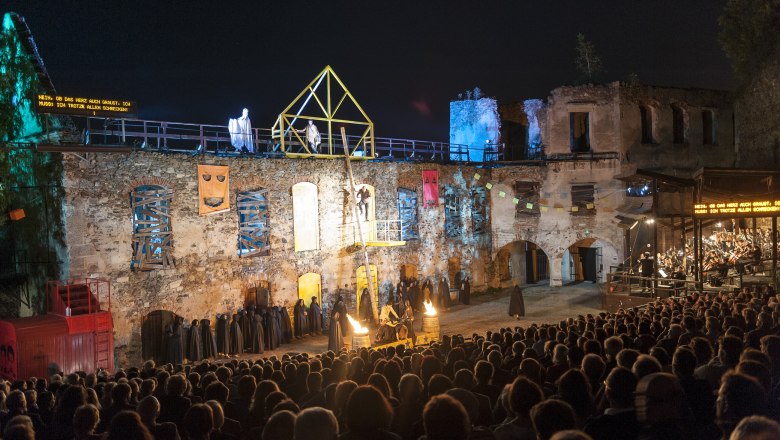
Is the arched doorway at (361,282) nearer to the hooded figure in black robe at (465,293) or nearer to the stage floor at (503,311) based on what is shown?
the stage floor at (503,311)

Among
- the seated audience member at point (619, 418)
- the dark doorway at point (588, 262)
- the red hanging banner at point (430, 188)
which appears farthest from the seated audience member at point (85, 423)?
the dark doorway at point (588, 262)

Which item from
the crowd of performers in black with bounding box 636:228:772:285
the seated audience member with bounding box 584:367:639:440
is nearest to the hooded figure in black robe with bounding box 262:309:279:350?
the crowd of performers in black with bounding box 636:228:772:285

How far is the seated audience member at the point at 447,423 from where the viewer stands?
3.94 meters

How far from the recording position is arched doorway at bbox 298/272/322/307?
23995 millimetres

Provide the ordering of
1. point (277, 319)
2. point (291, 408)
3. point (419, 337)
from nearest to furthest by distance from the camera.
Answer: point (291, 408)
point (419, 337)
point (277, 319)

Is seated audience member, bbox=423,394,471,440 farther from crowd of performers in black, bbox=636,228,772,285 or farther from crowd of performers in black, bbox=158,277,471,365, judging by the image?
crowd of performers in black, bbox=636,228,772,285

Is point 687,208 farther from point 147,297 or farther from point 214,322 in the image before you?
point 147,297

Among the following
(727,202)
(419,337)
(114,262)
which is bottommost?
(419,337)

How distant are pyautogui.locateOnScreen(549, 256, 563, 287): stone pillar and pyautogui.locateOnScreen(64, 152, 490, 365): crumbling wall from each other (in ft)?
24.1

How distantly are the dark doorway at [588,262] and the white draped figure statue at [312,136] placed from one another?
18.8 metres

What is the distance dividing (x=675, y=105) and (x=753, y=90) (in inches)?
151

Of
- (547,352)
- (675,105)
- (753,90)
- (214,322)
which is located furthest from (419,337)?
(753,90)

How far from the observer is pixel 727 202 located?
18.1 m

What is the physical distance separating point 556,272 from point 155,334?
2157 centimetres
